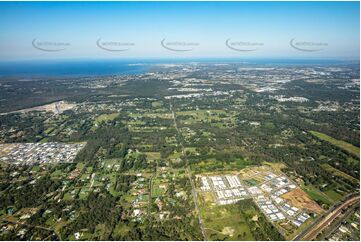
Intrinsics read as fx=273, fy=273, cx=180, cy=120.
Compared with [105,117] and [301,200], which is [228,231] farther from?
[105,117]

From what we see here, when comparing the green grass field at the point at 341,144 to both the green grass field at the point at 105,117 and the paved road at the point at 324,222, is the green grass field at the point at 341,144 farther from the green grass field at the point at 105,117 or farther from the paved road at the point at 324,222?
the green grass field at the point at 105,117

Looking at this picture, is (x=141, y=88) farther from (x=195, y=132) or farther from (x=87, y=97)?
(x=195, y=132)

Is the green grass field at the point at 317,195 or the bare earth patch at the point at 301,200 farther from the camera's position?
the green grass field at the point at 317,195

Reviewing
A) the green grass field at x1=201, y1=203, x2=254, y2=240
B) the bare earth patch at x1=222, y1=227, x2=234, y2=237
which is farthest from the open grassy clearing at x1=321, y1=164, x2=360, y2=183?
the bare earth patch at x1=222, y1=227, x2=234, y2=237

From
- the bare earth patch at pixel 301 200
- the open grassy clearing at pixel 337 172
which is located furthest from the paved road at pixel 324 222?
the open grassy clearing at pixel 337 172

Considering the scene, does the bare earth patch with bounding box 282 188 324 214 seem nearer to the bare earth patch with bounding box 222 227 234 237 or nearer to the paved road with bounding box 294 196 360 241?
the paved road with bounding box 294 196 360 241

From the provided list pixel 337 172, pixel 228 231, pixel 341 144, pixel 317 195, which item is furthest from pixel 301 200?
pixel 341 144
